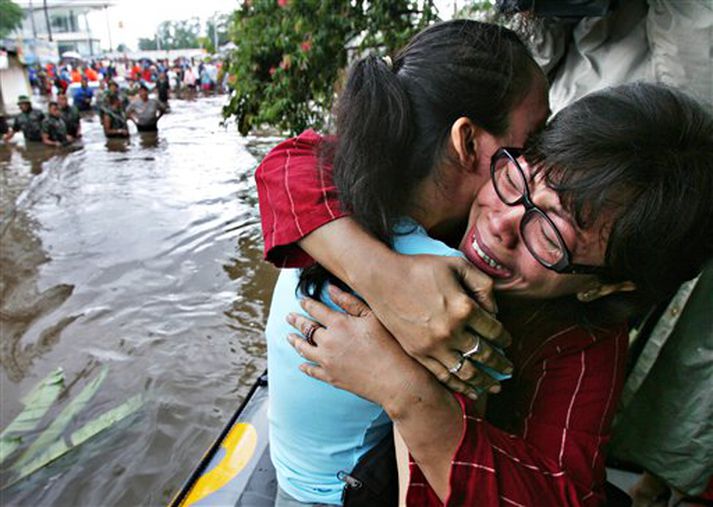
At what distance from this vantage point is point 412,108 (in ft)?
4.09

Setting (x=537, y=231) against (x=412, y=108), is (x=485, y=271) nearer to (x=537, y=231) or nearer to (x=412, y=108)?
(x=537, y=231)

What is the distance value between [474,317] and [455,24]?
0.70 m

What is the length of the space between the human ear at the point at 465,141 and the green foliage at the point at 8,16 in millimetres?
52691

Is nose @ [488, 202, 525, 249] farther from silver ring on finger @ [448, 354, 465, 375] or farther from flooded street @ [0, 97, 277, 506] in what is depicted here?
flooded street @ [0, 97, 277, 506]

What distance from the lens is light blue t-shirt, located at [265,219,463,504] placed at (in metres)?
1.26

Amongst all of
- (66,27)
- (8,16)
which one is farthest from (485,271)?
(66,27)

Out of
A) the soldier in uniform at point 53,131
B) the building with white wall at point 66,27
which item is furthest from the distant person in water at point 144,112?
the building with white wall at point 66,27

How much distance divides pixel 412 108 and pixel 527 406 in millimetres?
739

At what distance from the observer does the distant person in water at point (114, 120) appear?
14198mm

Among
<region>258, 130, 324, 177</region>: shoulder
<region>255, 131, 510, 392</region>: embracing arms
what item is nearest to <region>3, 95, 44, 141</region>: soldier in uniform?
<region>258, 130, 324, 177</region>: shoulder

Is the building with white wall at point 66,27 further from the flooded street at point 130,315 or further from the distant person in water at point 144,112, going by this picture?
the flooded street at point 130,315

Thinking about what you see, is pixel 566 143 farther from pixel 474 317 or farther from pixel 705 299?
pixel 705 299

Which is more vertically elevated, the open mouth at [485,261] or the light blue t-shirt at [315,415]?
the open mouth at [485,261]

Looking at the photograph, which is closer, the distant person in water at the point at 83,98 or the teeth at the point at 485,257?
the teeth at the point at 485,257
